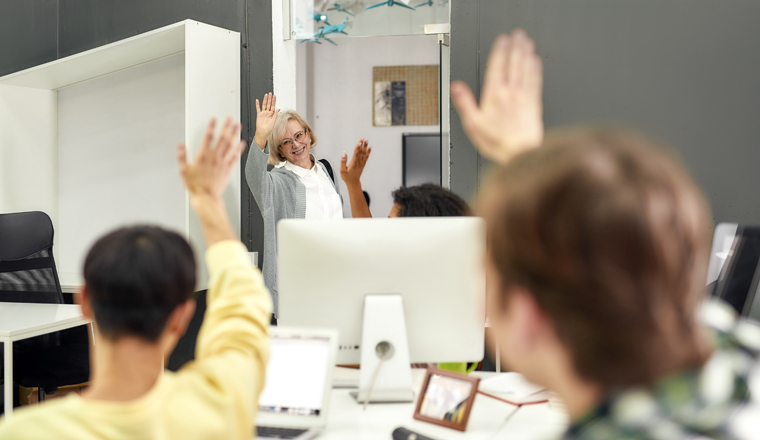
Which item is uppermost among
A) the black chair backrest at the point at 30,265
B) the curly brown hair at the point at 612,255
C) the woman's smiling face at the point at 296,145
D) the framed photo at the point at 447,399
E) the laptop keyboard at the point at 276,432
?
the woman's smiling face at the point at 296,145

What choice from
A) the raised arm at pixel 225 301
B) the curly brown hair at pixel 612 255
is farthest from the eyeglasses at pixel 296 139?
the curly brown hair at pixel 612 255

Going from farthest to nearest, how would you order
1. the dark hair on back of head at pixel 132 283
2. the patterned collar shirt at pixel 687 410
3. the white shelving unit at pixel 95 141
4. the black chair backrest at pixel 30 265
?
the white shelving unit at pixel 95 141 → the black chair backrest at pixel 30 265 → the dark hair on back of head at pixel 132 283 → the patterned collar shirt at pixel 687 410

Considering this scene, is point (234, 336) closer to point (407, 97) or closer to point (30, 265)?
point (30, 265)

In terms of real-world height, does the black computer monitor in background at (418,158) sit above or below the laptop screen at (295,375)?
above

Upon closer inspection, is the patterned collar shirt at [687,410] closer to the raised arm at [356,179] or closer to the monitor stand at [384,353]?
the monitor stand at [384,353]

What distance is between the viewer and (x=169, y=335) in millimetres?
911

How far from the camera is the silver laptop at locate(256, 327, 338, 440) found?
1.32m

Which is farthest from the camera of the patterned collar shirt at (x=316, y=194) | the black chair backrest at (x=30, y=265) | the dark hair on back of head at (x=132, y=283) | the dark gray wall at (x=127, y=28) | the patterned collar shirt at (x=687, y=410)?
the dark gray wall at (x=127, y=28)

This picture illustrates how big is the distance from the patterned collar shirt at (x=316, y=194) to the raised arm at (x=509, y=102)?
217 cm

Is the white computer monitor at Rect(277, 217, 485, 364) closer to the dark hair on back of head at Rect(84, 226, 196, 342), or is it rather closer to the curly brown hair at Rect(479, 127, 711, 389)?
the dark hair on back of head at Rect(84, 226, 196, 342)

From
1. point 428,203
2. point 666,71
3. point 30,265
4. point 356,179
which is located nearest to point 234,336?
point 428,203

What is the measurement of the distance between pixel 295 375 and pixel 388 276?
34 centimetres

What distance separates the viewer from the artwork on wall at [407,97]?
18.5ft

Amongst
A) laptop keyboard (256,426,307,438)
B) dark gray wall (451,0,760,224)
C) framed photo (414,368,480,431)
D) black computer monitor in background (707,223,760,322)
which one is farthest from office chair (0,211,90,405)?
black computer monitor in background (707,223,760,322)
